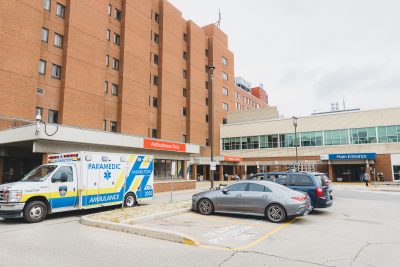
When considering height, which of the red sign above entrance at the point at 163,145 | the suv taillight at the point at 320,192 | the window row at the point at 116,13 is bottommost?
the suv taillight at the point at 320,192

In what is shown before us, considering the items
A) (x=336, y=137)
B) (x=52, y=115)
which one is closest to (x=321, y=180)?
(x=52, y=115)

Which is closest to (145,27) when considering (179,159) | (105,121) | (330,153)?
(105,121)

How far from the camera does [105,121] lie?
106ft

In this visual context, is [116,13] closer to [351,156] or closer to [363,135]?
[351,156]

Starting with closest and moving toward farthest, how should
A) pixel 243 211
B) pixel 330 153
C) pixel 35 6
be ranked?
pixel 243 211, pixel 35 6, pixel 330 153

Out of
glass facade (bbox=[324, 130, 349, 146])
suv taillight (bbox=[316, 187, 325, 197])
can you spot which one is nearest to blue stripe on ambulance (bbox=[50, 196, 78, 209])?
suv taillight (bbox=[316, 187, 325, 197])

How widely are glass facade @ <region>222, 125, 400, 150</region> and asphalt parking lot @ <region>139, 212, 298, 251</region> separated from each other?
37.5 meters

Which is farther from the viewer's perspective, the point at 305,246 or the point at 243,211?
the point at 243,211

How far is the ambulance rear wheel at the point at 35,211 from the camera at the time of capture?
35.2 feet

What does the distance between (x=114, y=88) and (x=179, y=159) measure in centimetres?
1273

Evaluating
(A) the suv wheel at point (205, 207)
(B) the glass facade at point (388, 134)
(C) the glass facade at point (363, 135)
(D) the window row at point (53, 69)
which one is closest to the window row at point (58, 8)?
(D) the window row at point (53, 69)

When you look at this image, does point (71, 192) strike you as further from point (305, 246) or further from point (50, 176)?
point (305, 246)

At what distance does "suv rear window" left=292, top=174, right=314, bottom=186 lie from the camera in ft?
42.7

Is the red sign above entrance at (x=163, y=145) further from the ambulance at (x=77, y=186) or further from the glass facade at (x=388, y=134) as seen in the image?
the glass facade at (x=388, y=134)
